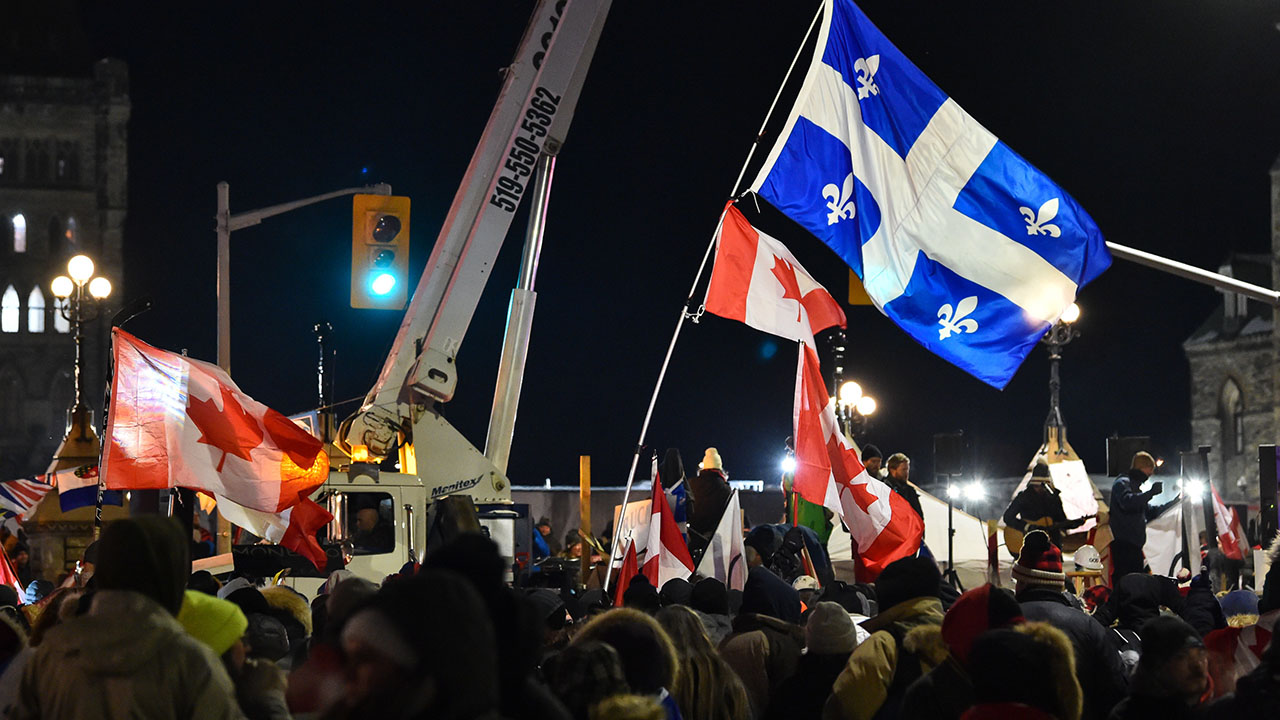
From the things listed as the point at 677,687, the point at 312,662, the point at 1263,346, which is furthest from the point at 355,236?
the point at 1263,346

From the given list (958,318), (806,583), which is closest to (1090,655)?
(958,318)

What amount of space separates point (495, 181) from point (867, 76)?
10.6 metres

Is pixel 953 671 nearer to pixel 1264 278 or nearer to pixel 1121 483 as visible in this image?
pixel 1121 483

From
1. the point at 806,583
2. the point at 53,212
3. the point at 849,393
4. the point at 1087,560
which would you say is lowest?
the point at 1087,560

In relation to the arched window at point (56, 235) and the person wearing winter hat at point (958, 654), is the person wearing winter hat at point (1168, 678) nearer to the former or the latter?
the person wearing winter hat at point (958, 654)

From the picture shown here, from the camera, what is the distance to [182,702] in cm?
435

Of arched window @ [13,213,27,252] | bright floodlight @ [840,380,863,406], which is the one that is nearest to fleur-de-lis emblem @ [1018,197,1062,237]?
bright floodlight @ [840,380,863,406]

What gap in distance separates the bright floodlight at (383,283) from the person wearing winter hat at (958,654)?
1274cm

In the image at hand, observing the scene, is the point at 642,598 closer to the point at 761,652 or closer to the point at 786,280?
the point at 761,652

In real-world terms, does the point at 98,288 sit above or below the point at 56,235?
below

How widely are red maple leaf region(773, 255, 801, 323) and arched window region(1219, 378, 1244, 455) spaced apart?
64346mm

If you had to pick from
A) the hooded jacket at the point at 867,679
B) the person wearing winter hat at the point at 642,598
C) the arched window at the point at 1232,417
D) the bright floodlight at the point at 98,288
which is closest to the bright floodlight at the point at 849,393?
the bright floodlight at the point at 98,288

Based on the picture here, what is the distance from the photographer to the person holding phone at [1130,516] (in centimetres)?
1505

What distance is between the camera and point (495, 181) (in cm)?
2106
